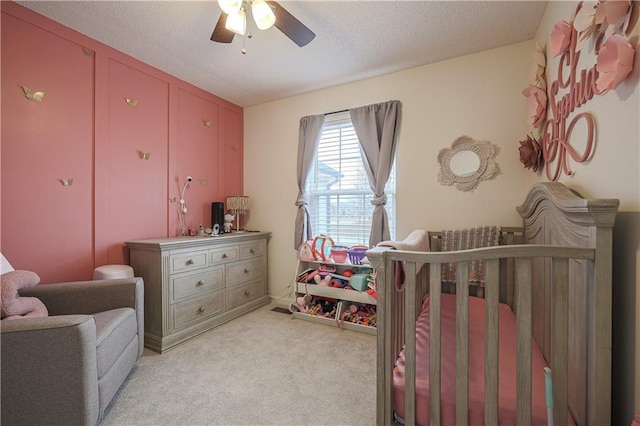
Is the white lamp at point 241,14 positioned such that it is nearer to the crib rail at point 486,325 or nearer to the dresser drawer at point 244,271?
the crib rail at point 486,325

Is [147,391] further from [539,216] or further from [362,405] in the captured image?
[539,216]

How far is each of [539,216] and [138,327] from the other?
8.88 ft

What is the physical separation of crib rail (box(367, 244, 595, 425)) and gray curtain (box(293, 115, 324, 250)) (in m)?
2.09

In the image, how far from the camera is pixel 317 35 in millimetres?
2117

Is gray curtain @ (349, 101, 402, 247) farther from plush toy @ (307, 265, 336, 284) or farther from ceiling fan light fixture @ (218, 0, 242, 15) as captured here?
ceiling fan light fixture @ (218, 0, 242, 15)

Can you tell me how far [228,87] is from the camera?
3.03 meters

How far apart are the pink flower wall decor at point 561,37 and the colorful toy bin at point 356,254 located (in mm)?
1962

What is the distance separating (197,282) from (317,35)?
2373 millimetres

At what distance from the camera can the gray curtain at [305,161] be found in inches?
120

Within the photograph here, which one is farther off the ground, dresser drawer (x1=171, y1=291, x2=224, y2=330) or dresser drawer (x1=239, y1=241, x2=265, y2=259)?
dresser drawer (x1=239, y1=241, x2=265, y2=259)

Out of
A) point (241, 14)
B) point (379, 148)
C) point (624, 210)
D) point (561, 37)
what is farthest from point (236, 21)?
point (624, 210)

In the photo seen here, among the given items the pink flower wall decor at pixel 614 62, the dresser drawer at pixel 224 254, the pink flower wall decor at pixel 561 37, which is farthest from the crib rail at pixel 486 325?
the dresser drawer at pixel 224 254

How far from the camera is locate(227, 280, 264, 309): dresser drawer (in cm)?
282

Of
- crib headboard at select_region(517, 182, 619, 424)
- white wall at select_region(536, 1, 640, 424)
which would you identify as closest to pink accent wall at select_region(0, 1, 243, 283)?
crib headboard at select_region(517, 182, 619, 424)
